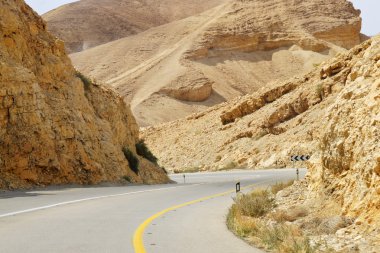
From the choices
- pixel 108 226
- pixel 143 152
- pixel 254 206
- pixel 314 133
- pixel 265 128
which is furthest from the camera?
pixel 265 128

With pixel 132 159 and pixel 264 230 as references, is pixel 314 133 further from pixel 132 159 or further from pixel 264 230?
pixel 264 230

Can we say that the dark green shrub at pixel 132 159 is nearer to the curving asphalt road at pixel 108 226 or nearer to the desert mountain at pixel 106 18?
the curving asphalt road at pixel 108 226

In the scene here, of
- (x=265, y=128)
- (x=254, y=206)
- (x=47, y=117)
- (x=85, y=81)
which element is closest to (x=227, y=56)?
(x=265, y=128)

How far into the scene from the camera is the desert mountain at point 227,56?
90.7 metres

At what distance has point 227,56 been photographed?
10206 cm

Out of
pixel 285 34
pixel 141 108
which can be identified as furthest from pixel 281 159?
pixel 285 34

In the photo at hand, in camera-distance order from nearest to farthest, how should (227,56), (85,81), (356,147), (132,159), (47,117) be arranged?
(356,147)
(47,117)
(85,81)
(132,159)
(227,56)

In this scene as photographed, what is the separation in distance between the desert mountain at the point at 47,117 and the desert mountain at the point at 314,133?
34.1 ft

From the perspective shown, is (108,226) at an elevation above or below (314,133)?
below

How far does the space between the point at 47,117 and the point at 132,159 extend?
7888 mm

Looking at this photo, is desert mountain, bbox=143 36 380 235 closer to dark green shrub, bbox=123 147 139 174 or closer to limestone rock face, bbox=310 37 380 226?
limestone rock face, bbox=310 37 380 226

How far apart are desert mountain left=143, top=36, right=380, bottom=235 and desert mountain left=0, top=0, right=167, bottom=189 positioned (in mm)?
10381

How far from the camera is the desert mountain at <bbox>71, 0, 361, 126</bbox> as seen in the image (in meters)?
90.7

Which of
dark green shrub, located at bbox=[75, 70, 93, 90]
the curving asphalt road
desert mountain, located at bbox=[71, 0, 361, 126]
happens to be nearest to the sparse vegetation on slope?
the curving asphalt road
